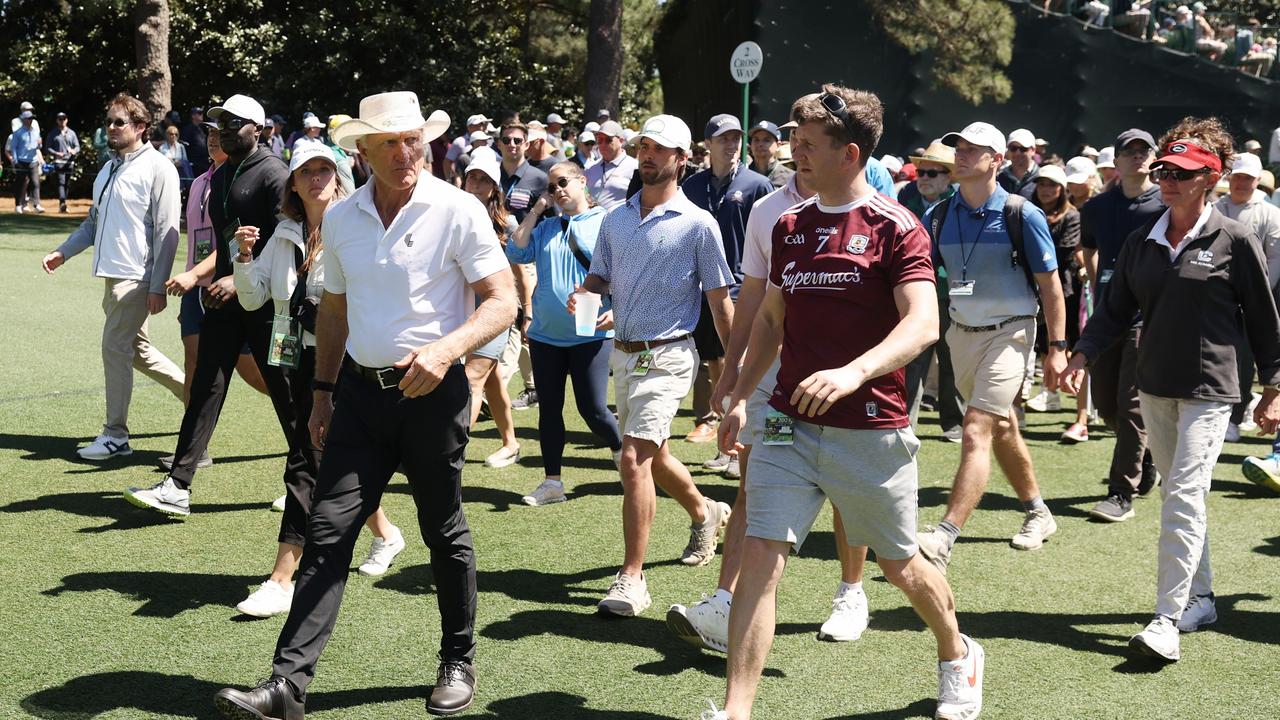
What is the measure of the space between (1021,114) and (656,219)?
65.3ft

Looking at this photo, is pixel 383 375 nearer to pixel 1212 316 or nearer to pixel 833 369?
pixel 833 369

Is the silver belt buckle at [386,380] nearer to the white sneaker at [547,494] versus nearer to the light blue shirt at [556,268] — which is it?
the light blue shirt at [556,268]

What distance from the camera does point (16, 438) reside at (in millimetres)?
8828

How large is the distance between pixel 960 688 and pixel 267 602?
9.47ft

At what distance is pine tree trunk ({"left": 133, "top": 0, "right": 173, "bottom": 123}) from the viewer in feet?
82.4

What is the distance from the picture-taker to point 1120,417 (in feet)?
25.7

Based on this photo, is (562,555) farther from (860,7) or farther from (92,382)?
(860,7)

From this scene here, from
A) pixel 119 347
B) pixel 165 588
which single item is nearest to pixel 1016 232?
pixel 165 588

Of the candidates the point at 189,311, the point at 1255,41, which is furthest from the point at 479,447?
the point at 1255,41

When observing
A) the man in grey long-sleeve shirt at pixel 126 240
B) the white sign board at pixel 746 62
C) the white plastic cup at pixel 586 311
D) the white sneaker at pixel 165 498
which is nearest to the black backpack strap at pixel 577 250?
the white plastic cup at pixel 586 311

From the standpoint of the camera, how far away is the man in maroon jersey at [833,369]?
407 cm

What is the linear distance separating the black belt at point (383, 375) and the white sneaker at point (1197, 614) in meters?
3.58

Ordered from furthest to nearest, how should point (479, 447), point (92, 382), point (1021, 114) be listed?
point (1021, 114)
point (92, 382)
point (479, 447)

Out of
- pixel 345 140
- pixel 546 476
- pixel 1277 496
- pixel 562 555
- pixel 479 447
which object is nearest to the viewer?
pixel 345 140
